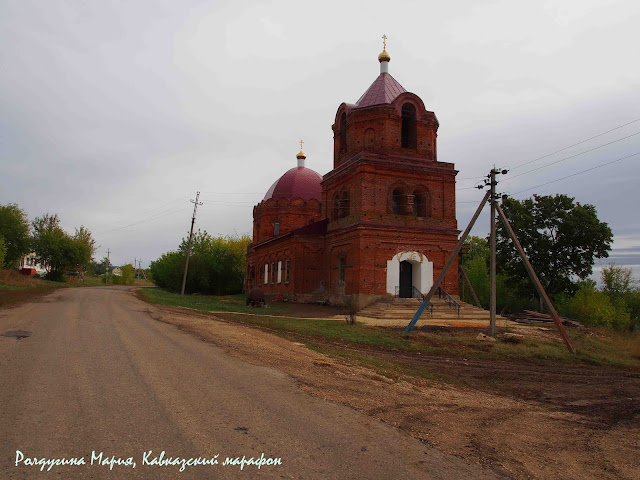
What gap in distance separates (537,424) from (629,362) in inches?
436

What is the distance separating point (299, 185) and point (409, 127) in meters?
15.2

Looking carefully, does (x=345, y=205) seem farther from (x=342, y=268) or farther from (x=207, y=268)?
(x=207, y=268)

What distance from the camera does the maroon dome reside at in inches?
1716

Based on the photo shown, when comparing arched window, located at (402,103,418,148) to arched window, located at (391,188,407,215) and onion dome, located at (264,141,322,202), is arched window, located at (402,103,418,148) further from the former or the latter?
onion dome, located at (264,141,322,202)

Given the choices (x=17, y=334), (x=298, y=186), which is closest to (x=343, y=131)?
(x=298, y=186)

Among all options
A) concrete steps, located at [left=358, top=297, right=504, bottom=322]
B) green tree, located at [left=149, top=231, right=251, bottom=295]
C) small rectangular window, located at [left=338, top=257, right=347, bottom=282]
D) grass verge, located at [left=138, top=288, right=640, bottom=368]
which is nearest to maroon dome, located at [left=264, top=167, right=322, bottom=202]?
green tree, located at [left=149, top=231, right=251, bottom=295]

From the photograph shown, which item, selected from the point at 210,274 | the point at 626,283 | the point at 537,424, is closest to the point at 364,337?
the point at 537,424

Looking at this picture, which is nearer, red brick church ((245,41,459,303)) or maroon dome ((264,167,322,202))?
red brick church ((245,41,459,303))

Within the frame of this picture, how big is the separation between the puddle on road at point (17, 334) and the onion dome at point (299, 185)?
31531mm

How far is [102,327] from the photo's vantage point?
566 inches

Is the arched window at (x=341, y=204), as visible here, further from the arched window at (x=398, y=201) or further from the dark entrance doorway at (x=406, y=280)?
the dark entrance doorway at (x=406, y=280)

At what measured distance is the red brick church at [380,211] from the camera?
28.0 meters

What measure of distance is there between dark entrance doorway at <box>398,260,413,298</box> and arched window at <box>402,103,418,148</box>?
7.66 m

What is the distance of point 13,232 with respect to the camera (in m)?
55.2
